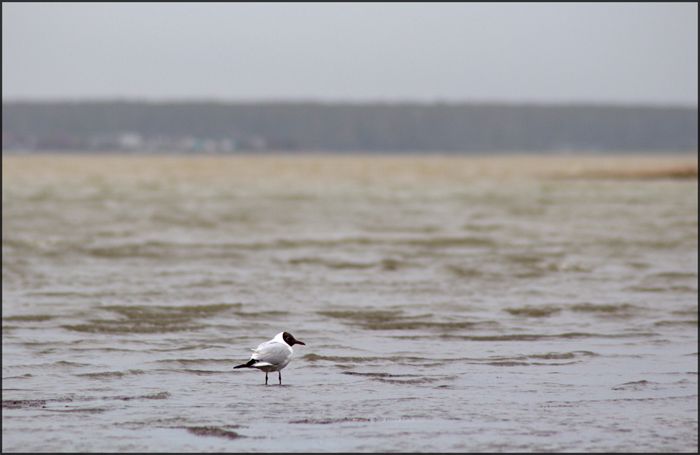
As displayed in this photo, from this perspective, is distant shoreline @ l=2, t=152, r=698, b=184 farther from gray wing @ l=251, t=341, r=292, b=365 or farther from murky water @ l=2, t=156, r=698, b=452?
gray wing @ l=251, t=341, r=292, b=365

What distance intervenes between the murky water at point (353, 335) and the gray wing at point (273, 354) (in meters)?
0.28

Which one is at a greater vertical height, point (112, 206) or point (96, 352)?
point (112, 206)

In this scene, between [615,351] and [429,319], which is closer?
[615,351]

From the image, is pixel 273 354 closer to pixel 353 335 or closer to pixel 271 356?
pixel 271 356

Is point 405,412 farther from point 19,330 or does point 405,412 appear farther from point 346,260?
point 346,260

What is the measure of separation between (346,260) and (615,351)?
9.20 metres

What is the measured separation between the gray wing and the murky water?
0.92 feet

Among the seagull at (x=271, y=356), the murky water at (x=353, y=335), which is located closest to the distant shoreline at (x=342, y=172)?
the murky water at (x=353, y=335)

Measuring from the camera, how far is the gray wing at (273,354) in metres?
8.09

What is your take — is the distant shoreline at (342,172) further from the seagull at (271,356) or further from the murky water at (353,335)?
the seagull at (271,356)

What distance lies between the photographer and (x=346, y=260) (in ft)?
62.8

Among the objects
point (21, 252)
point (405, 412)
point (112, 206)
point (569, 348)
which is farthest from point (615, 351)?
point (112, 206)

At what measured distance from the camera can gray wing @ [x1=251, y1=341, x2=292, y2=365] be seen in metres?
8.09

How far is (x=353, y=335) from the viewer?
37.5 feet
